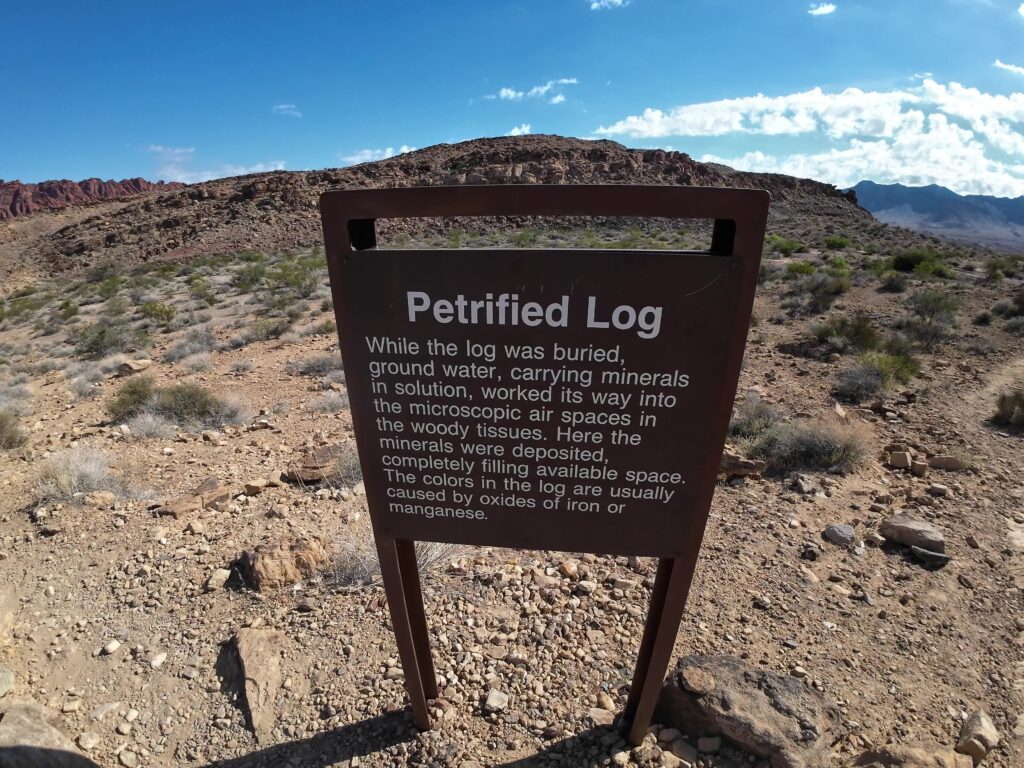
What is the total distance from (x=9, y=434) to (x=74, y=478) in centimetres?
216

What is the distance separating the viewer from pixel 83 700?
9.25 feet

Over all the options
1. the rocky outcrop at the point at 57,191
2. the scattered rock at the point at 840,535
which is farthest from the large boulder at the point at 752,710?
the rocky outcrop at the point at 57,191

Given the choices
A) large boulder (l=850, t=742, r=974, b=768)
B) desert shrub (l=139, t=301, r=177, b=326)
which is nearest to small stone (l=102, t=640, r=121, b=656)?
large boulder (l=850, t=742, r=974, b=768)

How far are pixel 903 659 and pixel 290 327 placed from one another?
1099 cm

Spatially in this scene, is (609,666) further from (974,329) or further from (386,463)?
(974,329)

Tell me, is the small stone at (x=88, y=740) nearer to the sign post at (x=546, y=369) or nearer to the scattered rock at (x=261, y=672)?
the scattered rock at (x=261, y=672)

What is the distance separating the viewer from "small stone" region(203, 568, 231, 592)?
11.7 ft

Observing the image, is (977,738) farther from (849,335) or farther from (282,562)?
(849,335)

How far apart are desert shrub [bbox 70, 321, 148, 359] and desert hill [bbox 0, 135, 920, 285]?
93.9 ft

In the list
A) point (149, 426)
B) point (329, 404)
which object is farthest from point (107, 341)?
point (329, 404)

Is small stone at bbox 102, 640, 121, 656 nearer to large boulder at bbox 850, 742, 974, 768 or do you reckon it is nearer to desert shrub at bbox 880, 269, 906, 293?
large boulder at bbox 850, 742, 974, 768

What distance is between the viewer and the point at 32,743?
239 cm

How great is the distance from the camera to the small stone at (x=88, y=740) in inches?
101

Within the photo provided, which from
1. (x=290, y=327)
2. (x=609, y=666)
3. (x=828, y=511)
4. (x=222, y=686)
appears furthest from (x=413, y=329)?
(x=290, y=327)
